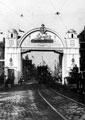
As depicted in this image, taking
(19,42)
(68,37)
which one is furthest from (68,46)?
(19,42)

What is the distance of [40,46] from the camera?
210 feet

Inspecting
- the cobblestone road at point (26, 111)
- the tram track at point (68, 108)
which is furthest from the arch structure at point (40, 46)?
the cobblestone road at point (26, 111)

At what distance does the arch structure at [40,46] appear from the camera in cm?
6369

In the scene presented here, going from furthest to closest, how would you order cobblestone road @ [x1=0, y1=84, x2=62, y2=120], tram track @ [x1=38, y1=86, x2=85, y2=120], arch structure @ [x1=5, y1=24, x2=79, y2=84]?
arch structure @ [x1=5, y1=24, x2=79, y2=84]
tram track @ [x1=38, y1=86, x2=85, y2=120]
cobblestone road @ [x1=0, y1=84, x2=62, y2=120]

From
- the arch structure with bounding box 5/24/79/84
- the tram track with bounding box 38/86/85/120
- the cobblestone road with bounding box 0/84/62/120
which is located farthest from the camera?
the arch structure with bounding box 5/24/79/84

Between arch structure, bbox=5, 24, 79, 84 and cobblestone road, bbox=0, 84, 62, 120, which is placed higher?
arch structure, bbox=5, 24, 79, 84

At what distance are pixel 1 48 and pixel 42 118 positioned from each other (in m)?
77.5

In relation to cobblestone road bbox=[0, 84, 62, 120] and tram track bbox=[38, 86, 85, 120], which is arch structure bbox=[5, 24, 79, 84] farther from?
cobblestone road bbox=[0, 84, 62, 120]

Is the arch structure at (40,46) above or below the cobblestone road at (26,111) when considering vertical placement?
above

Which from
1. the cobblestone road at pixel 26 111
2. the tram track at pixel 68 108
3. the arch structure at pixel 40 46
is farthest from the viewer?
the arch structure at pixel 40 46

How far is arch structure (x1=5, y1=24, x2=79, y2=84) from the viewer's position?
63.7m

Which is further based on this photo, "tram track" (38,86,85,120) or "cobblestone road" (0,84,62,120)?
"tram track" (38,86,85,120)

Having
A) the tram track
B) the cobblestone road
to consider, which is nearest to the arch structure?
the tram track

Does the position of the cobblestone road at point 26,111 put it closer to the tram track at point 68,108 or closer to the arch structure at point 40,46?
the tram track at point 68,108
